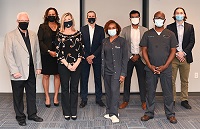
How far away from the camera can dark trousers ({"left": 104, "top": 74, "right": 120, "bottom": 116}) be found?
3.93m

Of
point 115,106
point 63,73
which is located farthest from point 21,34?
point 115,106

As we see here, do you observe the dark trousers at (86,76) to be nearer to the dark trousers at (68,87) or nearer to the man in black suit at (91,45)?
the man in black suit at (91,45)

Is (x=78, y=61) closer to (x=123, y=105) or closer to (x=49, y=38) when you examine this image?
(x=49, y=38)

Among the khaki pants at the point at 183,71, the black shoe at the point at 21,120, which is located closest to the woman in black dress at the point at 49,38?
the black shoe at the point at 21,120

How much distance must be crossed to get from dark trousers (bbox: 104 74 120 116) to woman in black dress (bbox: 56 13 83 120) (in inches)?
19.1

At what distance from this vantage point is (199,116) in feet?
13.8

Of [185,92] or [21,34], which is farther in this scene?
[185,92]

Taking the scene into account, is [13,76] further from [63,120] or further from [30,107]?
[63,120]

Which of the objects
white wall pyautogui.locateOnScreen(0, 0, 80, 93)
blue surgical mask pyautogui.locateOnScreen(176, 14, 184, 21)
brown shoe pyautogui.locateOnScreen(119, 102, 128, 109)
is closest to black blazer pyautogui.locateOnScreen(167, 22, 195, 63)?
blue surgical mask pyautogui.locateOnScreen(176, 14, 184, 21)

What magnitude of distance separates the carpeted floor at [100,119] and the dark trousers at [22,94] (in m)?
0.17

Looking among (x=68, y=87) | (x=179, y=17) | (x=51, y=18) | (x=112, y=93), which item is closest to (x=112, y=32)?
(x=112, y=93)

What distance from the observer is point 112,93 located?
3.96 meters

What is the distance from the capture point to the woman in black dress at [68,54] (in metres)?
3.85

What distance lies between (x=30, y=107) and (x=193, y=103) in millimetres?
2973
